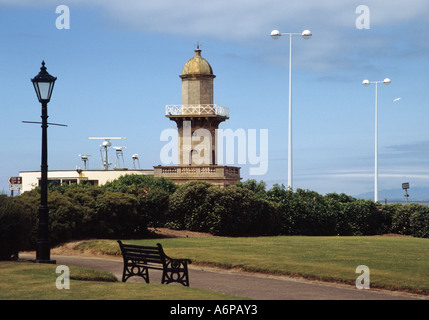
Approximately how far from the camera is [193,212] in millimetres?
35375

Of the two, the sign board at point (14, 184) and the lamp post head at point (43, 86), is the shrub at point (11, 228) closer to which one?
the lamp post head at point (43, 86)

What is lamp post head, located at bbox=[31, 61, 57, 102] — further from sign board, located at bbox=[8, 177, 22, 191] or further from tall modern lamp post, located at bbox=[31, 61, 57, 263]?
sign board, located at bbox=[8, 177, 22, 191]

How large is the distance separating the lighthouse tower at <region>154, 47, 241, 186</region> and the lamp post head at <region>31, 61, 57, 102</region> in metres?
33.4

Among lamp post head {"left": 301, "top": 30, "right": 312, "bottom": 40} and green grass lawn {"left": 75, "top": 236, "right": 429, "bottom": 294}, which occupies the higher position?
lamp post head {"left": 301, "top": 30, "right": 312, "bottom": 40}

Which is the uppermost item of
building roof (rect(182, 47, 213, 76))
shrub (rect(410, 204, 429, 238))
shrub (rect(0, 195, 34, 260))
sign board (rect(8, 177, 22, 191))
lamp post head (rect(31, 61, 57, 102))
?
building roof (rect(182, 47, 213, 76))

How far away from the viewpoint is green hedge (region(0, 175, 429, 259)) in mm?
26225

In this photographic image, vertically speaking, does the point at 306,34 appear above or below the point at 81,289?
above

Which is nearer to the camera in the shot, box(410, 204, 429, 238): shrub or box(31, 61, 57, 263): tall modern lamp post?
box(31, 61, 57, 263): tall modern lamp post

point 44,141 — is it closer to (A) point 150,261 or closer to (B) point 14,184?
(A) point 150,261

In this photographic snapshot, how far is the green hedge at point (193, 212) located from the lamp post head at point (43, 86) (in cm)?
351

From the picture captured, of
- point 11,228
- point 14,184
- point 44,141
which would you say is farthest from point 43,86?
point 14,184

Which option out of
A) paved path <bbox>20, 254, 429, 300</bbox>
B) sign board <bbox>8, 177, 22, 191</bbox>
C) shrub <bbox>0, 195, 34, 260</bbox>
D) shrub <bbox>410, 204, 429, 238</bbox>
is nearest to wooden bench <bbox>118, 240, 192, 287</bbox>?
paved path <bbox>20, 254, 429, 300</bbox>

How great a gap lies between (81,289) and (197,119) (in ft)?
134
